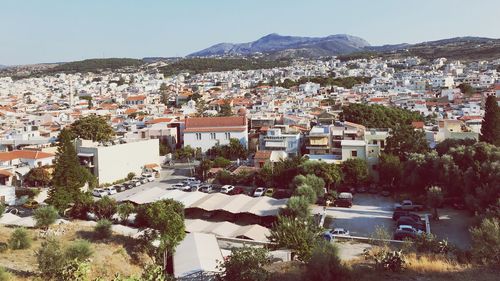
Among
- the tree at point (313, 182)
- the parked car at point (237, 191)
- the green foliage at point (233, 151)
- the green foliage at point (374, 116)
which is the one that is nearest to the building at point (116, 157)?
the green foliage at point (233, 151)

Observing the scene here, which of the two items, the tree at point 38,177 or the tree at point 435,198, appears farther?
the tree at point 38,177

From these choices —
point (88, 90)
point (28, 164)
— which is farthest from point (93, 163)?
point (88, 90)

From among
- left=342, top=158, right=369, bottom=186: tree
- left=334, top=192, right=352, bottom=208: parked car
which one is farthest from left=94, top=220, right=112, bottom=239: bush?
left=342, top=158, right=369, bottom=186: tree

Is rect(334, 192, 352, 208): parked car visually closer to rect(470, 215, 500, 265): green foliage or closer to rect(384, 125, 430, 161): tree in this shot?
rect(384, 125, 430, 161): tree

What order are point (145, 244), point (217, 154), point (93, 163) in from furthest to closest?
point (217, 154), point (93, 163), point (145, 244)

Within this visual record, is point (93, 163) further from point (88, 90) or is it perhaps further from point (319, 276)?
point (88, 90)

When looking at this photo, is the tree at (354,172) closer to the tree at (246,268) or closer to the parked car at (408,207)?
the parked car at (408,207)
